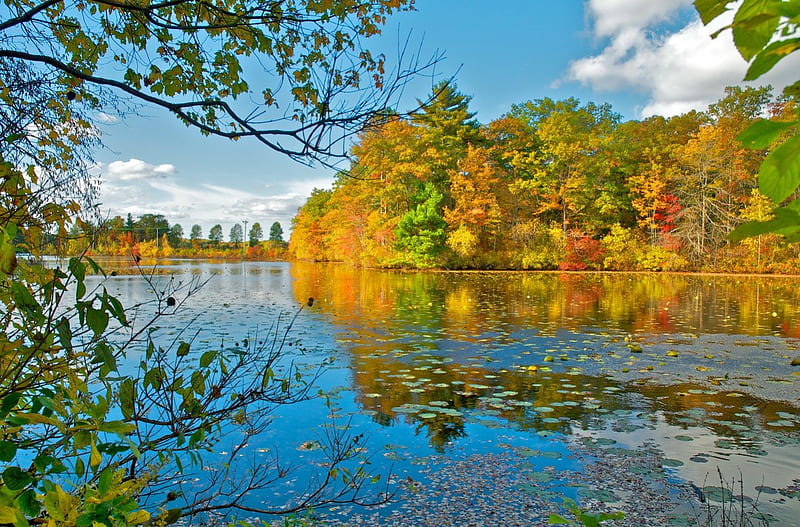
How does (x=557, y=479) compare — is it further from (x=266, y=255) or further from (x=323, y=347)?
(x=266, y=255)

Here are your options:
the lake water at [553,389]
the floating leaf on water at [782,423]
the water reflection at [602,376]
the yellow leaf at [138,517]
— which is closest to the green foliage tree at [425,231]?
the water reflection at [602,376]

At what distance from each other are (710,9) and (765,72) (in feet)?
0.26

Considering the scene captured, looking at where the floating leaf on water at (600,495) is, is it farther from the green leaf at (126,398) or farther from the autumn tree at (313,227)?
the autumn tree at (313,227)

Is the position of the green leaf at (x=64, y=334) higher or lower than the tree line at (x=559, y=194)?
lower

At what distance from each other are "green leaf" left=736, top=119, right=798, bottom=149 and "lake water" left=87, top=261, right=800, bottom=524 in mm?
2078

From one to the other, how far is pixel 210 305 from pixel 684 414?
9660 millimetres

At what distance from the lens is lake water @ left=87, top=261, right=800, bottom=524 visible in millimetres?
3293

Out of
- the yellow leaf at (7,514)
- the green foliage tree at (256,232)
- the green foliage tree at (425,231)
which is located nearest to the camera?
the yellow leaf at (7,514)

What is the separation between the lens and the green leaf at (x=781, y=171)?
406mm

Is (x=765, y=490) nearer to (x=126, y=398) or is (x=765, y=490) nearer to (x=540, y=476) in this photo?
(x=540, y=476)

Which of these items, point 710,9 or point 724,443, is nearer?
point 710,9

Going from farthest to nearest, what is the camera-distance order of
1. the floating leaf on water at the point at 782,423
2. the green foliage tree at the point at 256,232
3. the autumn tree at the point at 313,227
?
the green foliage tree at the point at 256,232, the autumn tree at the point at 313,227, the floating leaf on water at the point at 782,423

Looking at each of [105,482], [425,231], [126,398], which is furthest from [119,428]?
[425,231]

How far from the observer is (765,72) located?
17.8 inches
